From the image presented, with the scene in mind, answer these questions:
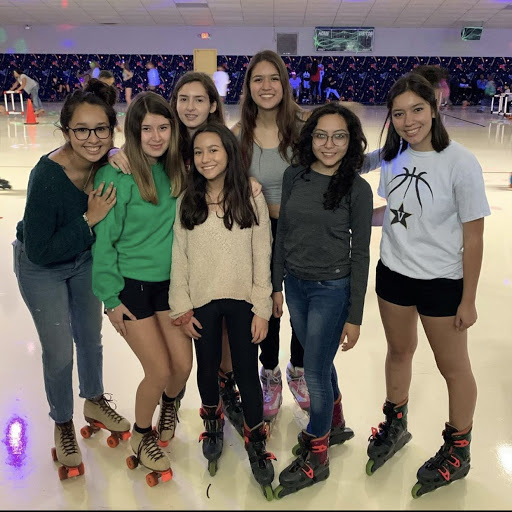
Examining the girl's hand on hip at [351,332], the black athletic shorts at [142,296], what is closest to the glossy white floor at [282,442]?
the girl's hand on hip at [351,332]

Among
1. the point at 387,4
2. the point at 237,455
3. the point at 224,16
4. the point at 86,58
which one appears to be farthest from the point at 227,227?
the point at 86,58

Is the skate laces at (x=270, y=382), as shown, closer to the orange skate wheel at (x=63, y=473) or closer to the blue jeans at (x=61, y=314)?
the blue jeans at (x=61, y=314)

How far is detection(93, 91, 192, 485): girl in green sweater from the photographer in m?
1.77

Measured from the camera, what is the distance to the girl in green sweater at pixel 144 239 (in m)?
1.77

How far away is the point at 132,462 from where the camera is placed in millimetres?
1921

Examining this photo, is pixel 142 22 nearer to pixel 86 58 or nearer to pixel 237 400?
pixel 86 58

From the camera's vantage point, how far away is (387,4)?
16.0 m

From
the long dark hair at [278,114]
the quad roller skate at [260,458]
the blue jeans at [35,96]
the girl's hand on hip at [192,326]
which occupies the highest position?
the blue jeans at [35,96]

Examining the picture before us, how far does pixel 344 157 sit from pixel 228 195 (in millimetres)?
411

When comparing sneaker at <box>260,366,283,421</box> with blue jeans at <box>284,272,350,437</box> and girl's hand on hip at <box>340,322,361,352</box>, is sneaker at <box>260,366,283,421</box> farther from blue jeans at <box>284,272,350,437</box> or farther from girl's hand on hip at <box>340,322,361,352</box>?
girl's hand on hip at <box>340,322,361,352</box>

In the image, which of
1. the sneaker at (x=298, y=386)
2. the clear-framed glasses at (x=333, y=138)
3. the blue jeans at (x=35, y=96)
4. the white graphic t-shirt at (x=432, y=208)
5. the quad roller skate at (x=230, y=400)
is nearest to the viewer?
the white graphic t-shirt at (x=432, y=208)

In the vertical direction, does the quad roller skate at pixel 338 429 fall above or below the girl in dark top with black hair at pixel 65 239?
below

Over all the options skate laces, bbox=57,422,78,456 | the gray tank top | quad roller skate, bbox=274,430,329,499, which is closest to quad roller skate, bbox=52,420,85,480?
skate laces, bbox=57,422,78,456

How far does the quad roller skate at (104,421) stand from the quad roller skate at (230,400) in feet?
1.33
